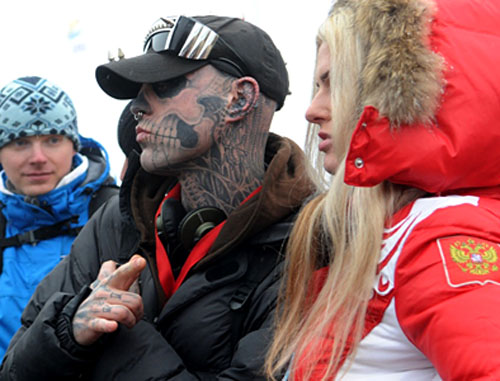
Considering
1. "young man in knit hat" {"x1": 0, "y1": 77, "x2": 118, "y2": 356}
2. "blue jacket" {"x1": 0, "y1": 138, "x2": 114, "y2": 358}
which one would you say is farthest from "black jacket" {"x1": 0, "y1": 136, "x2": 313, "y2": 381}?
"young man in knit hat" {"x1": 0, "y1": 77, "x2": 118, "y2": 356}

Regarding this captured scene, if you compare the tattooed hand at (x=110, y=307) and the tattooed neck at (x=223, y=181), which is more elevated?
the tattooed neck at (x=223, y=181)

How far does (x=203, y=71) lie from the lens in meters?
A: 2.35

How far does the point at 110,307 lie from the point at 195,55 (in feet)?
2.93

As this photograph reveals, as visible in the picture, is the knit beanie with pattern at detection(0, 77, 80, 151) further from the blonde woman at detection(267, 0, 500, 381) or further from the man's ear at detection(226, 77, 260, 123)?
the blonde woman at detection(267, 0, 500, 381)

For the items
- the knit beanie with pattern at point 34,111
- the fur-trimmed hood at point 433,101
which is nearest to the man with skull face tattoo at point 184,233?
the fur-trimmed hood at point 433,101

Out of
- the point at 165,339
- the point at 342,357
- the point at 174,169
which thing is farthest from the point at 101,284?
the point at 342,357

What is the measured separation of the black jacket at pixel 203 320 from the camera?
6.44 feet

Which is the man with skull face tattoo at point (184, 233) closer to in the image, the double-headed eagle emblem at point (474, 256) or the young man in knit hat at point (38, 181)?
the double-headed eagle emblem at point (474, 256)

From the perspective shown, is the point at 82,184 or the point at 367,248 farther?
the point at 82,184

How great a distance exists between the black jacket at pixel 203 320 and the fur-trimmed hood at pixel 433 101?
66cm

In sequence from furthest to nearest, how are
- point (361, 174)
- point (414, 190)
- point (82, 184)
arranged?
A: 1. point (82, 184)
2. point (414, 190)
3. point (361, 174)

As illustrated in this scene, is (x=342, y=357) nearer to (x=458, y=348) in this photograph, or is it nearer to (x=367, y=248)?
(x=367, y=248)

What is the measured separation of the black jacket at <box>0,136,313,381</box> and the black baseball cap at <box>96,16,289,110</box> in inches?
13.3

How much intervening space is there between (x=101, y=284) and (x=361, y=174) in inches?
37.2
